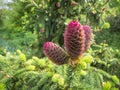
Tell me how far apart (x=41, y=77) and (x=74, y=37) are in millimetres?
727

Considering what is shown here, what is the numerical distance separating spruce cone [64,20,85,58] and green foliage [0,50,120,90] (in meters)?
0.32

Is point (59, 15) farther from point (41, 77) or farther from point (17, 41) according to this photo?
point (17, 41)

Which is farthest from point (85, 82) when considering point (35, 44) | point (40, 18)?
point (35, 44)

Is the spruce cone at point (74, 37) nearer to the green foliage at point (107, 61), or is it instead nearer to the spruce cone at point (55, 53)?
the spruce cone at point (55, 53)

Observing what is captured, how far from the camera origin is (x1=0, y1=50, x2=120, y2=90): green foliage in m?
1.89

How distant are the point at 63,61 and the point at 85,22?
3104mm

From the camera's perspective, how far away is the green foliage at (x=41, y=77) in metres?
1.89

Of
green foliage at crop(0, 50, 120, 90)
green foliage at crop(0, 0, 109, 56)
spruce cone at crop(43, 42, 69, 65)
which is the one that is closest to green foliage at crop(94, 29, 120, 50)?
green foliage at crop(0, 0, 109, 56)

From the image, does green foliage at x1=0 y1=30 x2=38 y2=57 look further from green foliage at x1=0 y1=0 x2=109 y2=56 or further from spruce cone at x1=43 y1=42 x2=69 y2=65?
spruce cone at x1=43 y1=42 x2=69 y2=65

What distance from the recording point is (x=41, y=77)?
83.6 inches

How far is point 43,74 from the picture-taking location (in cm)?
209

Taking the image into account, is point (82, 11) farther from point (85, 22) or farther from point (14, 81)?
point (14, 81)

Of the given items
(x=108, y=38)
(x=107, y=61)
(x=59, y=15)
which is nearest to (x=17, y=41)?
(x=108, y=38)

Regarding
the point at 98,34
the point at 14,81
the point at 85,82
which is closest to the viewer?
the point at 85,82
